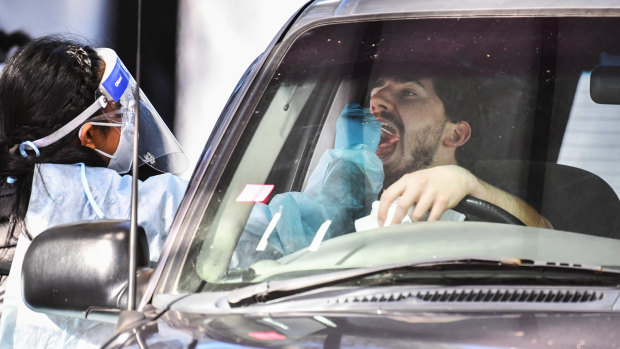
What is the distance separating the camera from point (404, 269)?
169 cm

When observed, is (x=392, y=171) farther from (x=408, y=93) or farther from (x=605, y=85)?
(x=605, y=85)

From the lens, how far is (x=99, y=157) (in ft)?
12.0

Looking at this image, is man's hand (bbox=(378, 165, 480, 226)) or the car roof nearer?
man's hand (bbox=(378, 165, 480, 226))

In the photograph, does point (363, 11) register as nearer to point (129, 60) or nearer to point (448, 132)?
point (448, 132)

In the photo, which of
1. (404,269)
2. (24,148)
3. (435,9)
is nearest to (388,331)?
(404,269)

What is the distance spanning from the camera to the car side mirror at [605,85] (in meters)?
2.19

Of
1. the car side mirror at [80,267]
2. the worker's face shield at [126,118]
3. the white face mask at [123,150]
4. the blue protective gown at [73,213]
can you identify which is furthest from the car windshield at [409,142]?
the white face mask at [123,150]

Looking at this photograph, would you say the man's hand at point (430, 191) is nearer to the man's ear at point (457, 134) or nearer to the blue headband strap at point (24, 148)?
the man's ear at point (457, 134)

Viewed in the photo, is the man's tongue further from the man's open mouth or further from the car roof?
the car roof

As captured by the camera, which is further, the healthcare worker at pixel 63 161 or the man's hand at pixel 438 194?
the healthcare worker at pixel 63 161

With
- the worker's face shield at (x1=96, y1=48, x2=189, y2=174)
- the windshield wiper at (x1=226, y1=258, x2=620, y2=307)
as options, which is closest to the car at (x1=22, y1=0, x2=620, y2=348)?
the windshield wiper at (x1=226, y1=258, x2=620, y2=307)

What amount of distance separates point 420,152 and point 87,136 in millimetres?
1815

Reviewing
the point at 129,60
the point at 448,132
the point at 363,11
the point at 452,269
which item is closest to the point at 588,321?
the point at 452,269

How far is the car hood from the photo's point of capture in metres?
1.43
